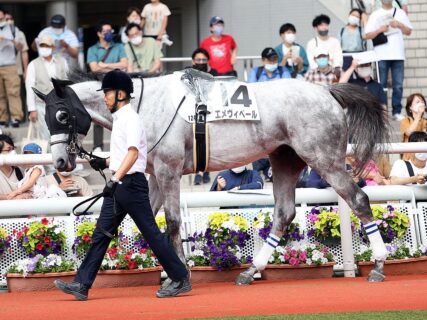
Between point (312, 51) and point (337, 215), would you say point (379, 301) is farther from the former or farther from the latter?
point (312, 51)

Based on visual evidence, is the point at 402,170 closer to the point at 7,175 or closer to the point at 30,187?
the point at 30,187

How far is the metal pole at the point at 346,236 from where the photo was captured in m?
12.3

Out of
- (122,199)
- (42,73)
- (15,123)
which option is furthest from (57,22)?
(122,199)

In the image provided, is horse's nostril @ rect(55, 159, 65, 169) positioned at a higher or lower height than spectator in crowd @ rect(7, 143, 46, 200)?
higher

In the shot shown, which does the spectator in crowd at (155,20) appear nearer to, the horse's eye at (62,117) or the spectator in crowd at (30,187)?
the spectator in crowd at (30,187)

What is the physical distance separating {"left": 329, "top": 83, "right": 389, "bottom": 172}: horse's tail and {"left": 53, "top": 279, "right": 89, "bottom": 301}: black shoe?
10.2ft

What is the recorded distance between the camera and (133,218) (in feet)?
35.6

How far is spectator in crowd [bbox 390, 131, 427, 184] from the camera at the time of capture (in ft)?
43.4

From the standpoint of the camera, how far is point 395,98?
19125mm

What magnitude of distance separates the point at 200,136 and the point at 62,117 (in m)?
1.30

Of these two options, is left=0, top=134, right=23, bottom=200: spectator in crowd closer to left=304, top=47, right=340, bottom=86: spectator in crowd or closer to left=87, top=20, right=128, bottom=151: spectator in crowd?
left=87, top=20, right=128, bottom=151: spectator in crowd

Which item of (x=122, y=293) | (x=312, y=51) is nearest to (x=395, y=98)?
(x=312, y=51)

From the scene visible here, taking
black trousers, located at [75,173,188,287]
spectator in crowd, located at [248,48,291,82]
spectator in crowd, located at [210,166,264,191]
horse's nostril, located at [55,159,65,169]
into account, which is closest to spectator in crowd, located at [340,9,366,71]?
spectator in crowd, located at [248,48,291,82]

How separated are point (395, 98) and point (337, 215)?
6.97m
